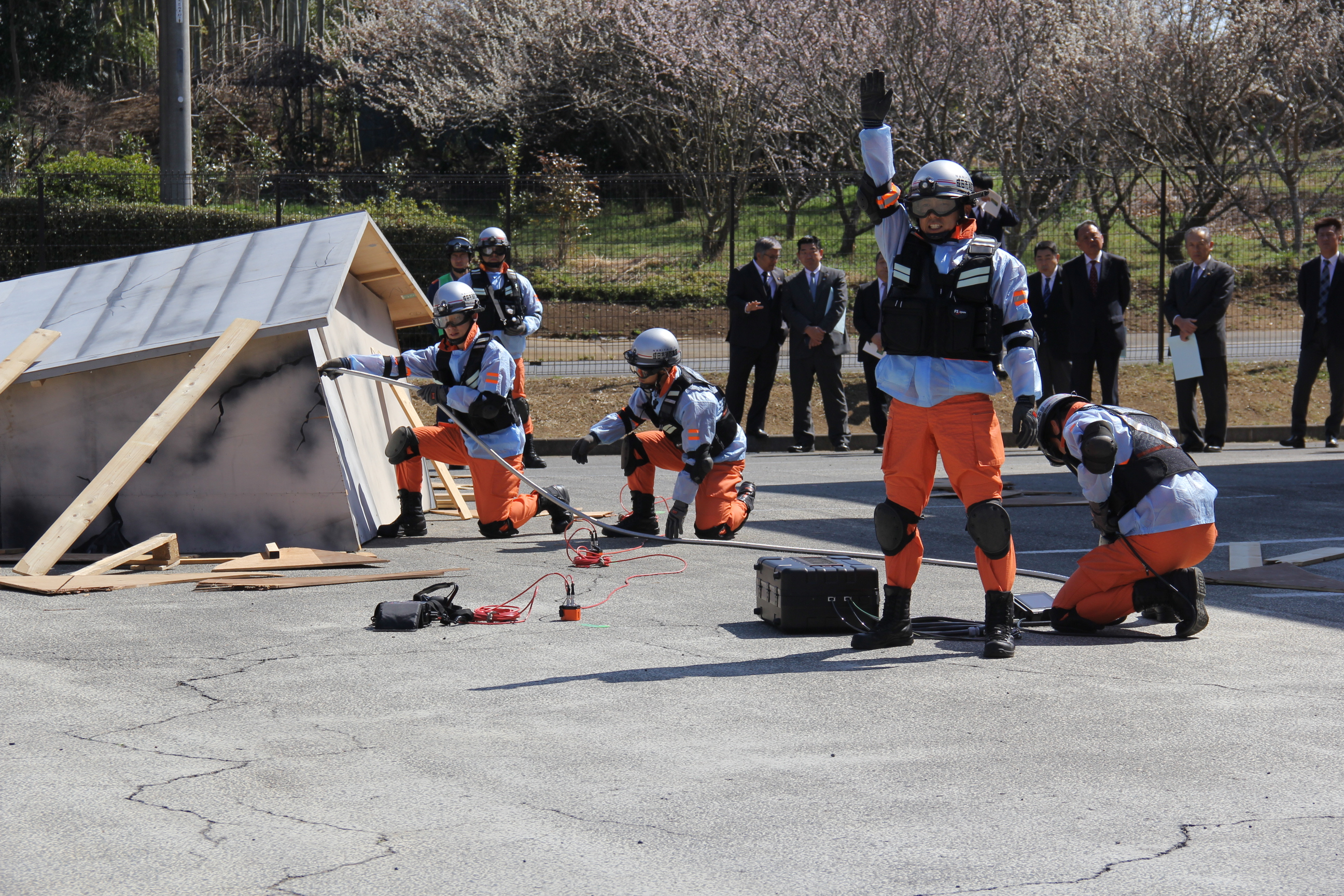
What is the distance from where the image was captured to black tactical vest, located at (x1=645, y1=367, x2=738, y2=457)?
8766 mm

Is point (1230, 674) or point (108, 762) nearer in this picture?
point (108, 762)

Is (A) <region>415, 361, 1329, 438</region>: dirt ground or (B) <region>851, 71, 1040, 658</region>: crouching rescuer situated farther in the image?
(A) <region>415, 361, 1329, 438</region>: dirt ground

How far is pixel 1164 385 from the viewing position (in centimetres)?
1662

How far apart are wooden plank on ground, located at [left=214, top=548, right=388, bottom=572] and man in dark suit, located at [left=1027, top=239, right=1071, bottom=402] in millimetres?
7653

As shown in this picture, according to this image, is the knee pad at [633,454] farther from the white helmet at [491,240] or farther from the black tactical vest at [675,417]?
the white helmet at [491,240]

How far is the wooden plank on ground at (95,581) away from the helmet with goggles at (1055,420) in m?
4.31

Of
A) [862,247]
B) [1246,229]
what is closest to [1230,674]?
[862,247]

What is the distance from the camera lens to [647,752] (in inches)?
170

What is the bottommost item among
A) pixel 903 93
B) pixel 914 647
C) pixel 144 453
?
pixel 914 647

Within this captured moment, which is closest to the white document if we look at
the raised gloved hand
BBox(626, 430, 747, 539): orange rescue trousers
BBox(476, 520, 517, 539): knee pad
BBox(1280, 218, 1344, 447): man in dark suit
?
BBox(1280, 218, 1344, 447): man in dark suit

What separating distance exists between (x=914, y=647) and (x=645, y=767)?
2.06m

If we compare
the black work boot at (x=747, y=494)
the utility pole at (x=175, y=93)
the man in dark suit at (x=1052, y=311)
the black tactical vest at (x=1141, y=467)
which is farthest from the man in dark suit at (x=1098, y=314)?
the utility pole at (x=175, y=93)

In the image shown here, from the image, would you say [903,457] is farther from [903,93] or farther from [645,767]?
[903,93]

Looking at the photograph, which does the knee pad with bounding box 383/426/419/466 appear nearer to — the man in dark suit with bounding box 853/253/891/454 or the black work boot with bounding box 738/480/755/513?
the black work boot with bounding box 738/480/755/513
